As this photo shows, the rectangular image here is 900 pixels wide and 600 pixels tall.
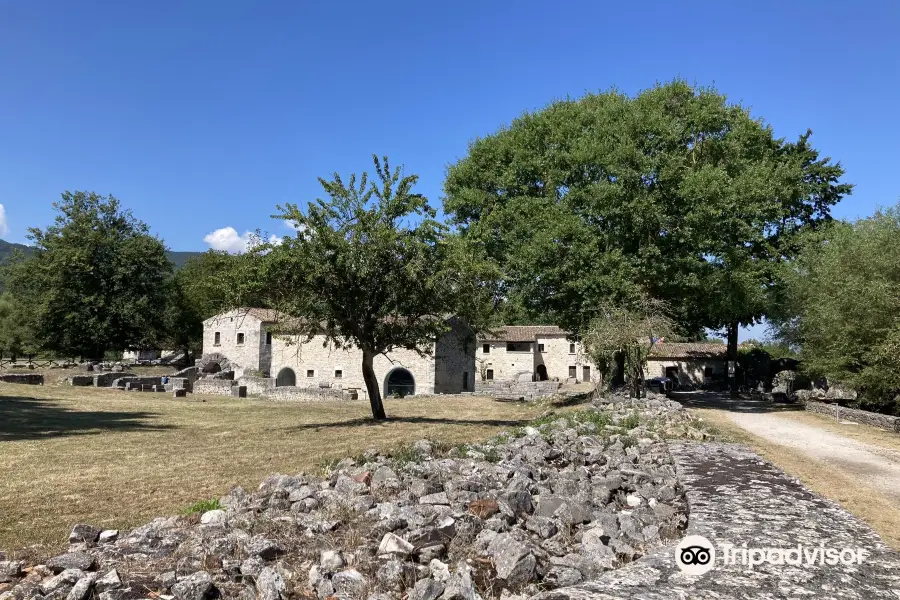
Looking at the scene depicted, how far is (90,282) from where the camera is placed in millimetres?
52250

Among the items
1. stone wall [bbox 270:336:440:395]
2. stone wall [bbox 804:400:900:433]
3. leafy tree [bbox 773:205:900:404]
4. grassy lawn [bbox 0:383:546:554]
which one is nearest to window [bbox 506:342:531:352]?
stone wall [bbox 270:336:440:395]

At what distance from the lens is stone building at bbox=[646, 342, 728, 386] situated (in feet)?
192

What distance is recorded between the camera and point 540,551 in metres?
4.85

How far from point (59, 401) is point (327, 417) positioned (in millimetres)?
13038

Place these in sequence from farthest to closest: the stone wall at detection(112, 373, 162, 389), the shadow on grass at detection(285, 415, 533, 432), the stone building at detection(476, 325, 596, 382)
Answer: the stone building at detection(476, 325, 596, 382) → the stone wall at detection(112, 373, 162, 389) → the shadow on grass at detection(285, 415, 533, 432)

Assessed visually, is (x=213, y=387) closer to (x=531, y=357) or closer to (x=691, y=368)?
(x=531, y=357)

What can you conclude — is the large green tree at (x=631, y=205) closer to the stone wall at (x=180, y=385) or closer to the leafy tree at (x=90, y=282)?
the stone wall at (x=180, y=385)

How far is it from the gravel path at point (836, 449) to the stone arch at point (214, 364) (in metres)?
40.1

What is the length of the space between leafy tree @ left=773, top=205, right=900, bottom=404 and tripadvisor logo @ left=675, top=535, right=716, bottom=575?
18318mm

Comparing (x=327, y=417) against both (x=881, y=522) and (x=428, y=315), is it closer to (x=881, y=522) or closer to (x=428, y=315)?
(x=428, y=315)

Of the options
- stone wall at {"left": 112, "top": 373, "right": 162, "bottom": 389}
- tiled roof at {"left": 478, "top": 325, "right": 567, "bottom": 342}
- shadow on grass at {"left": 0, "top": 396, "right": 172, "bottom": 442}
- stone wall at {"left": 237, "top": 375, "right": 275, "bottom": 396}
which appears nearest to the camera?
shadow on grass at {"left": 0, "top": 396, "right": 172, "bottom": 442}

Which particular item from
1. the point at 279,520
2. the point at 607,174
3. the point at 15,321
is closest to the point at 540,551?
the point at 279,520

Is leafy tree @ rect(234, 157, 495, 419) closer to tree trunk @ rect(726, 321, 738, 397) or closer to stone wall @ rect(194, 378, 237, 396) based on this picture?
stone wall @ rect(194, 378, 237, 396)

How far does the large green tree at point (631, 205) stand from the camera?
86.6 feet
